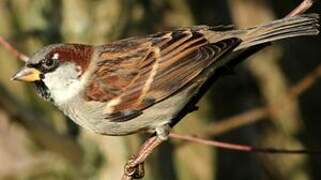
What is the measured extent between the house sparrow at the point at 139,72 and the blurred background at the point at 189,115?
1.04 m

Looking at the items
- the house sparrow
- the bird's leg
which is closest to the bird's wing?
the house sparrow

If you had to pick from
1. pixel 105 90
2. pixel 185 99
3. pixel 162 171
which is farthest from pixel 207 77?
pixel 162 171

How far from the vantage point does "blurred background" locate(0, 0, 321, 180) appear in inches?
217

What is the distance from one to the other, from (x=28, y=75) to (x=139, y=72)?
1.83 feet

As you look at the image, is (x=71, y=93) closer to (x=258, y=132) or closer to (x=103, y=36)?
(x=103, y=36)

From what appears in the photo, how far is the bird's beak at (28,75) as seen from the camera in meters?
4.10

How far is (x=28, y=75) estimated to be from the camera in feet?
13.5

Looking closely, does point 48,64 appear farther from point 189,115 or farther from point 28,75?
point 189,115

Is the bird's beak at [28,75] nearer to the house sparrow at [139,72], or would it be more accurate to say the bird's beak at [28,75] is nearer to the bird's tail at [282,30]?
the house sparrow at [139,72]

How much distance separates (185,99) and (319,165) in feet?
9.32

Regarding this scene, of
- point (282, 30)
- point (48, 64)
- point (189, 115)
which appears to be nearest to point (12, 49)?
point (48, 64)

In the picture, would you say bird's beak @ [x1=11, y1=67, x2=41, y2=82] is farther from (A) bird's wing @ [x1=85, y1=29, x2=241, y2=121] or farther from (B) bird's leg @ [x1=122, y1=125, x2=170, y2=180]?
(B) bird's leg @ [x1=122, y1=125, x2=170, y2=180]

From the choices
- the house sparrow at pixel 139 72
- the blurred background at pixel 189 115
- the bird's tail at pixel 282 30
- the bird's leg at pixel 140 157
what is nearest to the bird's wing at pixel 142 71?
the house sparrow at pixel 139 72

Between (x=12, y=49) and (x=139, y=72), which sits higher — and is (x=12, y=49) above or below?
above
